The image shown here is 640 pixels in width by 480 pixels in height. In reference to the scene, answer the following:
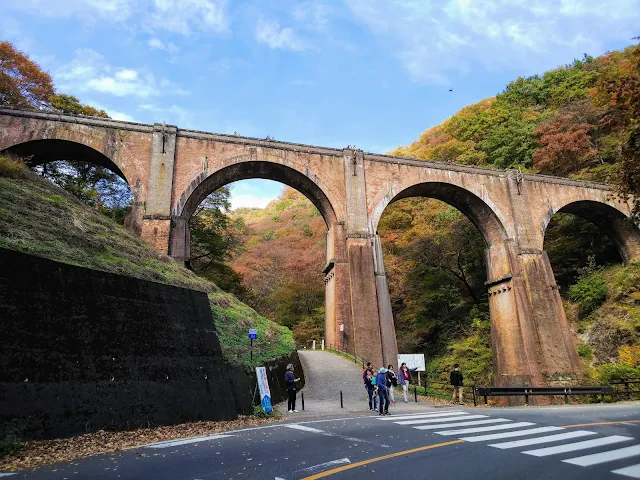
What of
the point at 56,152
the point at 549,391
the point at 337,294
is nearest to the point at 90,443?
the point at 337,294

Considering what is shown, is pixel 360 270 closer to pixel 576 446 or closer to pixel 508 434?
pixel 508 434

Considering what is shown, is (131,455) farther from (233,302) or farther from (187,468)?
(233,302)

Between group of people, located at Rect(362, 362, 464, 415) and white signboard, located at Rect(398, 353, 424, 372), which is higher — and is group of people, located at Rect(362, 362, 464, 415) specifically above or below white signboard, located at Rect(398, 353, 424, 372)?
below

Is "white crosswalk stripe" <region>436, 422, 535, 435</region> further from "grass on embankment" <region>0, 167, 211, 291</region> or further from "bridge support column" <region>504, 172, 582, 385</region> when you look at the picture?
"bridge support column" <region>504, 172, 582, 385</region>

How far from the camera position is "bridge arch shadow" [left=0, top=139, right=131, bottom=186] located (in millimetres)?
17594

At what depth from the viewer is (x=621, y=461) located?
16.7ft

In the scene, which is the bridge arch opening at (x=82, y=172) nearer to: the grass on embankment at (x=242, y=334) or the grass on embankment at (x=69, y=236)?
the grass on embankment at (x=69, y=236)

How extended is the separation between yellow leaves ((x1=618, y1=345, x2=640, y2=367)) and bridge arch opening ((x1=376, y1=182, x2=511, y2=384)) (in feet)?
18.8

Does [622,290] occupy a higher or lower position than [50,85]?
lower

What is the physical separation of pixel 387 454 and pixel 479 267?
25.5 metres

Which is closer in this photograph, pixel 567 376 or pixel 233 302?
pixel 233 302

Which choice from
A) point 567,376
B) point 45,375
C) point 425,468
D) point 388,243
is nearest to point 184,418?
point 45,375

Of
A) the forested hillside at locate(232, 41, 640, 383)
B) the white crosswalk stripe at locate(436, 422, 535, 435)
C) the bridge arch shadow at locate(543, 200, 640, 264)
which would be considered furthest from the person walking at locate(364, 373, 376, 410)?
the bridge arch shadow at locate(543, 200, 640, 264)

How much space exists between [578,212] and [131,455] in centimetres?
2931
